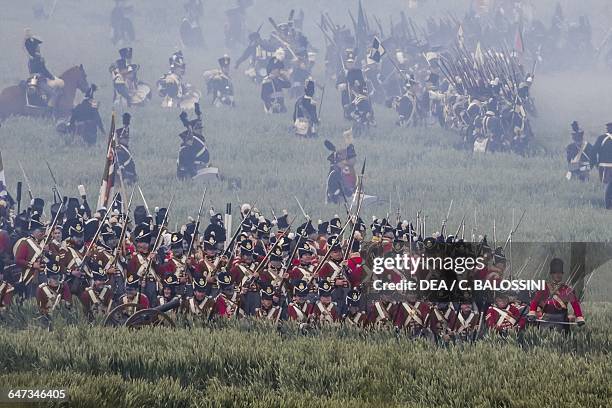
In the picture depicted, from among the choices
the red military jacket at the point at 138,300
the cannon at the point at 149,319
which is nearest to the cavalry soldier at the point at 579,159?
the red military jacket at the point at 138,300

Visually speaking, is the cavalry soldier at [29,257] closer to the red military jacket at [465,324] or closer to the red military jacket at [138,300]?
the red military jacket at [138,300]

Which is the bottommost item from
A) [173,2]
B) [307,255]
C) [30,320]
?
[30,320]

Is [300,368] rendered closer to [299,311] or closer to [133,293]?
[299,311]

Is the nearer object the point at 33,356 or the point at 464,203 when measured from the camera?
the point at 33,356

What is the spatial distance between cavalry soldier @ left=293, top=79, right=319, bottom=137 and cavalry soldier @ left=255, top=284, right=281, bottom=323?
49.6 feet

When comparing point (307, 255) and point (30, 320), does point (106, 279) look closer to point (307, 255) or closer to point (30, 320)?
point (30, 320)

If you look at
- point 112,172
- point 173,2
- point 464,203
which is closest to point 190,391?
point 112,172

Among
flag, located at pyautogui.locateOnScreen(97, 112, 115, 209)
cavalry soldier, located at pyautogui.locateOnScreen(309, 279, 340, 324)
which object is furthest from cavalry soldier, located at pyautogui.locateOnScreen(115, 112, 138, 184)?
cavalry soldier, located at pyautogui.locateOnScreen(309, 279, 340, 324)

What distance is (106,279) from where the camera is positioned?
16797 mm

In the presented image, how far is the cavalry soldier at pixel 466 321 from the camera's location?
51.7ft

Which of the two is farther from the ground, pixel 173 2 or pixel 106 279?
pixel 173 2

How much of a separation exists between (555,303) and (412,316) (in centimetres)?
191

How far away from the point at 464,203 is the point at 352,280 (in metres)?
13.1

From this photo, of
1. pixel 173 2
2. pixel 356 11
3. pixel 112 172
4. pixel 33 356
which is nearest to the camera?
pixel 33 356
